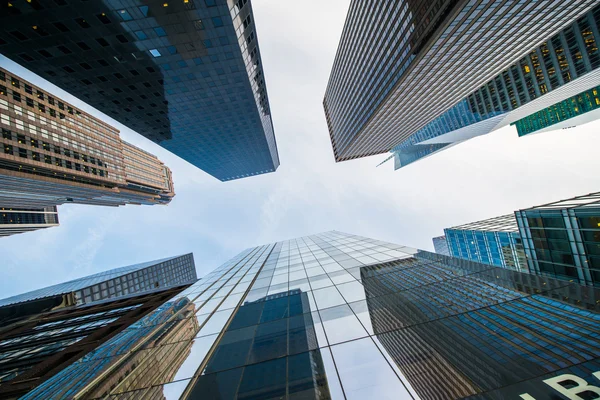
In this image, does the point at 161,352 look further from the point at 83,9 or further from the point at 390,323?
the point at 83,9

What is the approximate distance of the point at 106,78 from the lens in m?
49.9

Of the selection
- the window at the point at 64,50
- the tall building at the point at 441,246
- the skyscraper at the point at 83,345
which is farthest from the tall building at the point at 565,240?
the tall building at the point at 441,246

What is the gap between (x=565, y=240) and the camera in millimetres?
27531

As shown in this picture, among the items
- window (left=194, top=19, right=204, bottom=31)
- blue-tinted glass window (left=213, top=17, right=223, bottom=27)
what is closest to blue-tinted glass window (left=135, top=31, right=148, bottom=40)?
window (left=194, top=19, right=204, bottom=31)

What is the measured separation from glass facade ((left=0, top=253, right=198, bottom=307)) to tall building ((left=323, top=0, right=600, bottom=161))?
228 ft

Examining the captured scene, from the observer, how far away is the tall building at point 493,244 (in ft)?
179

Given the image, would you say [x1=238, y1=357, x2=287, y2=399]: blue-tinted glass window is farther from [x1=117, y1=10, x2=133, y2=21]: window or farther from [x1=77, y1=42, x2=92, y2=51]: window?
[x1=77, y1=42, x2=92, y2=51]: window

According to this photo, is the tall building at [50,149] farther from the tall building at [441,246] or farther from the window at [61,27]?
the tall building at [441,246]

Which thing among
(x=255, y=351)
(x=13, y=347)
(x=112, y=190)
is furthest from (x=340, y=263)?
(x=112, y=190)

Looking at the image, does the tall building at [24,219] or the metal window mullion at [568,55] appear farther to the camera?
the tall building at [24,219]

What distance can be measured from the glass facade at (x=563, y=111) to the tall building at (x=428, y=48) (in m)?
29.5

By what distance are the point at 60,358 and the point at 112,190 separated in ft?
342

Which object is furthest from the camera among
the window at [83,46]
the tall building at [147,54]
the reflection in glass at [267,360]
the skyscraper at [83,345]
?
the window at [83,46]

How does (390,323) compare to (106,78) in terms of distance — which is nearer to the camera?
(390,323)
